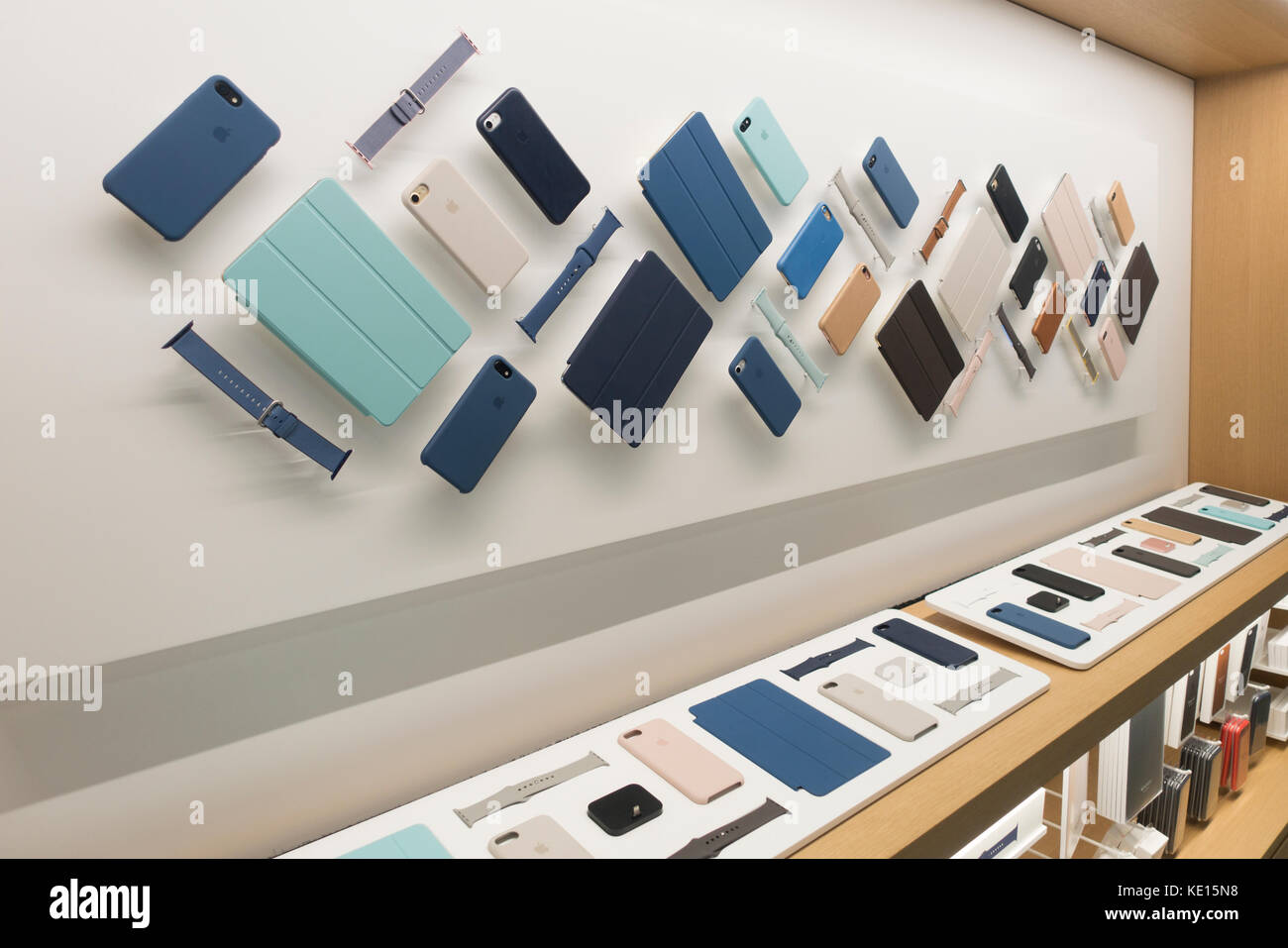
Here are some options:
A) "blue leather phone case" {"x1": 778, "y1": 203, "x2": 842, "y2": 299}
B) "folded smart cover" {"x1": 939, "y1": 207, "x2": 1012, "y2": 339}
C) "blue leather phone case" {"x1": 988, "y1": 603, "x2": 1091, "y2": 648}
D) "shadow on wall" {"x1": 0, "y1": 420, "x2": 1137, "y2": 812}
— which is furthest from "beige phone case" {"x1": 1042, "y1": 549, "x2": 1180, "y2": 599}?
"blue leather phone case" {"x1": 778, "y1": 203, "x2": 842, "y2": 299}

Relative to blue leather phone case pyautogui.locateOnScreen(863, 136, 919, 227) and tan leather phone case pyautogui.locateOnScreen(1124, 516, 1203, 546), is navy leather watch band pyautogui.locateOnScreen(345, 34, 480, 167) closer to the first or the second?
blue leather phone case pyautogui.locateOnScreen(863, 136, 919, 227)

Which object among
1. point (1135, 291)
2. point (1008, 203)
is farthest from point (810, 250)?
point (1135, 291)

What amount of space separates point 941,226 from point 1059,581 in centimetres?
74

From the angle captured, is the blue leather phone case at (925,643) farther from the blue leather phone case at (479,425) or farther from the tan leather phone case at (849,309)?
the blue leather phone case at (479,425)

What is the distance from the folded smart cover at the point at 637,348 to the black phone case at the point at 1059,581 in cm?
95

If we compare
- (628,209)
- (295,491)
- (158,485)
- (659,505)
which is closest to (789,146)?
(628,209)

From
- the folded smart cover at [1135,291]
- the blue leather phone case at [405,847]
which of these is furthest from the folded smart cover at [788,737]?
the folded smart cover at [1135,291]

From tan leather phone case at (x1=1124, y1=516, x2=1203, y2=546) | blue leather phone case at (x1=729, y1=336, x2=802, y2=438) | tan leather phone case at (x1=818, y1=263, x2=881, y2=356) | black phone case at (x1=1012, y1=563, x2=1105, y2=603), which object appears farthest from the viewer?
tan leather phone case at (x1=1124, y1=516, x2=1203, y2=546)

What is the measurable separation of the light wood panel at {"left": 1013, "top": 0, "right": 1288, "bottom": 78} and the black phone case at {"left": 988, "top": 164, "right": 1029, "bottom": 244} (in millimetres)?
406

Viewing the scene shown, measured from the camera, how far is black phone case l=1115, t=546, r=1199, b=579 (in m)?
1.63

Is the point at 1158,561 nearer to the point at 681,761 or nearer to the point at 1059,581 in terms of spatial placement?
the point at 1059,581

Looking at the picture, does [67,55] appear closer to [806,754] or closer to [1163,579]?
[806,754]

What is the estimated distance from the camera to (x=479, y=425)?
966 mm
